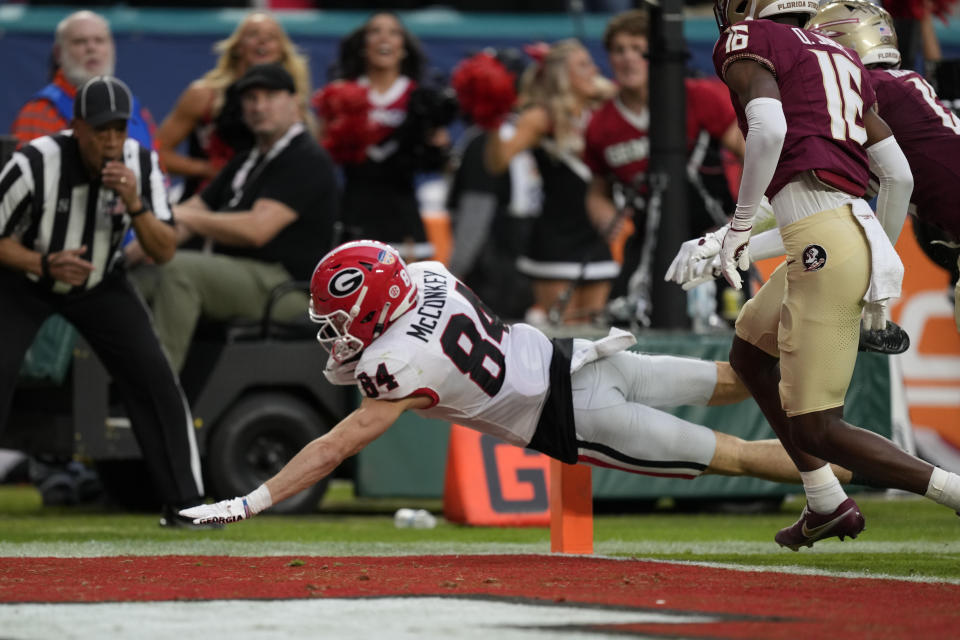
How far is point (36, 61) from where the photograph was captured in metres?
11.0

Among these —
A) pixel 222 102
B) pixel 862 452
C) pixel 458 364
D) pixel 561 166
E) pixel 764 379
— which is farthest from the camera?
pixel 561 166

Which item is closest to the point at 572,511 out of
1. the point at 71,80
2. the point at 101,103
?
the point at 101,103

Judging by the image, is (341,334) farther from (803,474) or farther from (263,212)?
(263,212)

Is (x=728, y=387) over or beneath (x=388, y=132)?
beneath

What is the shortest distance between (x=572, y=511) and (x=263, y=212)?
2.99 metres

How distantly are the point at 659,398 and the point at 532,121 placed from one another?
4.31 m

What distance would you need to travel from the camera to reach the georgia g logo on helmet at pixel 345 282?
5324 millimetres

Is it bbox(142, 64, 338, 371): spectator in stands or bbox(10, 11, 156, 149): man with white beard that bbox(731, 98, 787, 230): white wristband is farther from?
bbox(10, 11, 156, 149): man with white beard

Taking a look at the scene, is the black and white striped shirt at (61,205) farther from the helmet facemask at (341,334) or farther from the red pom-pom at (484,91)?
the red pom-pom at (484,91)

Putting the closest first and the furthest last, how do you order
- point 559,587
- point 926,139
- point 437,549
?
point 559,587 → point 926,139 → point 437,549

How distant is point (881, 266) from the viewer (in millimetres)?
4922

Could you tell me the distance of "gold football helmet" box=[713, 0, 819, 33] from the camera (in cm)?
519

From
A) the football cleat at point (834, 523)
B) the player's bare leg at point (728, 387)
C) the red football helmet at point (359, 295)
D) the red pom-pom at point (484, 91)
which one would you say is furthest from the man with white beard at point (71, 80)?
the football cleat at point (834, 523)

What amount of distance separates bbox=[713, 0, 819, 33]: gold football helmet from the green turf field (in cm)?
170
